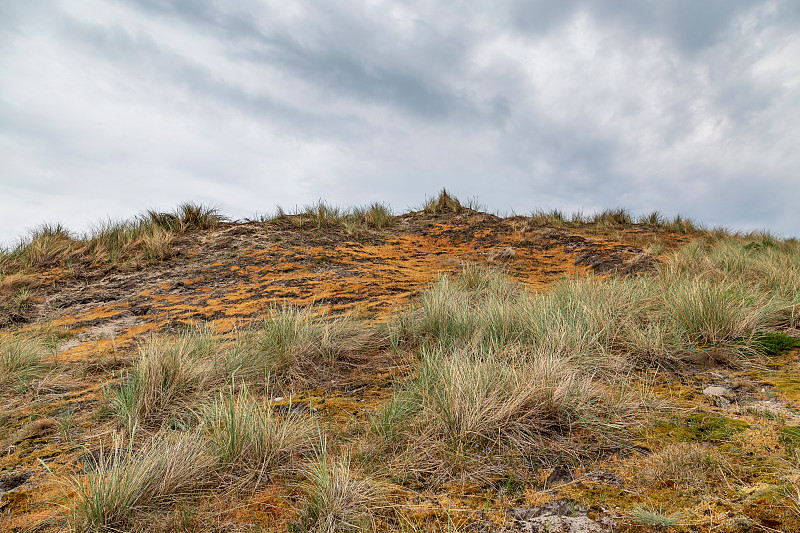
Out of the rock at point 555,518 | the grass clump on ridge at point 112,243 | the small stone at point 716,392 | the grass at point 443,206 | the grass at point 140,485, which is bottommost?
the grass at point 140,485

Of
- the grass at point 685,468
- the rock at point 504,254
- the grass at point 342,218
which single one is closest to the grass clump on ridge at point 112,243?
the grass at point 342,218

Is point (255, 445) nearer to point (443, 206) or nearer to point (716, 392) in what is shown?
point (716, 392)

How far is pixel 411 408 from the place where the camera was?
7.04 ft

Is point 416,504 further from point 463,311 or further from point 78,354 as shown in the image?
point 78,354

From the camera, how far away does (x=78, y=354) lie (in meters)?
3.79

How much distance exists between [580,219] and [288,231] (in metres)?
7.46

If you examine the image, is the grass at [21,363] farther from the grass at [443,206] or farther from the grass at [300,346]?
the grass at [443,206]

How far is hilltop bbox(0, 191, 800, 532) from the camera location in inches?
58.9

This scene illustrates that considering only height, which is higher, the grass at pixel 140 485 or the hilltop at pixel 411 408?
the hilltop at pixel 411 408

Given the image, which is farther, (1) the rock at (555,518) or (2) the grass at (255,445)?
(2) the grass at (255,445)

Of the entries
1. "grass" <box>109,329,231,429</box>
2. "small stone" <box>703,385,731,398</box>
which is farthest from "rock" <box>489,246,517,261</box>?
"grass" <box>109,329,231,429</box>

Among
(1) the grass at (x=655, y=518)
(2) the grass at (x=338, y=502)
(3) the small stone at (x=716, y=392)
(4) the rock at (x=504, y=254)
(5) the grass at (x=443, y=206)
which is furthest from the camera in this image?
(5) the grass at (x=443, y=206)

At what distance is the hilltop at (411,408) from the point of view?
4.91 ft

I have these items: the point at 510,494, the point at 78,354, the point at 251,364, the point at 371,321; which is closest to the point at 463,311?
the point at 371,321
